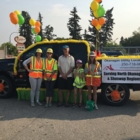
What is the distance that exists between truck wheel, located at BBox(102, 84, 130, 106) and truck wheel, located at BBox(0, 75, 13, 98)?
2880 millimetres

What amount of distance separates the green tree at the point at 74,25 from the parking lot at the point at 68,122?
154ft

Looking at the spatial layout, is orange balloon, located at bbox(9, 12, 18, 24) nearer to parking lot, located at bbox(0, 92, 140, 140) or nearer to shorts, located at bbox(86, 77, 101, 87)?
parking lot, located at bbox(0, 92, 140, 140)

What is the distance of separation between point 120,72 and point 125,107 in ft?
3.27

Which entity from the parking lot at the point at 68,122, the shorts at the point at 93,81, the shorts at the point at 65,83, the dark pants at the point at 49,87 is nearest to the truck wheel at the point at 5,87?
the parking lot at the point at 68,122

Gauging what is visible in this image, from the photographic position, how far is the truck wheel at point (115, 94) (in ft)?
20.7

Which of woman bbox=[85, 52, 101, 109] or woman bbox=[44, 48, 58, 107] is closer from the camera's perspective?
woman bbox=[85, 52, 101, 109]

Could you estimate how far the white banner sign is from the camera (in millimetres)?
6141

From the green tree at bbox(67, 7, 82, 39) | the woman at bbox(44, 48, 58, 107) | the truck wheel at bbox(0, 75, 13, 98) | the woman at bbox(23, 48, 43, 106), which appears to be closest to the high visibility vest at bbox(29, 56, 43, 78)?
the woman at bbox(23, 48, 43, 106)

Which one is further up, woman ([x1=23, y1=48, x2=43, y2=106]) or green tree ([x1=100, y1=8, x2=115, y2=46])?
green tree ([x1=100, y1=8, x2=115, y2=46])

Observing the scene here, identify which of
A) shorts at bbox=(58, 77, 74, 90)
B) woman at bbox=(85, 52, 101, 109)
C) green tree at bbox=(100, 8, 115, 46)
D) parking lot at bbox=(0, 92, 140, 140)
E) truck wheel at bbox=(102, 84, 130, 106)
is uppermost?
green tree at bbox=(100, 8, 115, 46)

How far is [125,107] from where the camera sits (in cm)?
638

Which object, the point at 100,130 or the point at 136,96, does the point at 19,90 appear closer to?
the point at 100,130

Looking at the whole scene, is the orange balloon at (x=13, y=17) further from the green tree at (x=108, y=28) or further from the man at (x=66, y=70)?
the green tree at (x=108, y=28)

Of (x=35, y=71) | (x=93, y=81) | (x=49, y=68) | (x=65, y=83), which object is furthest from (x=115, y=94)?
(x=35, y=71)
